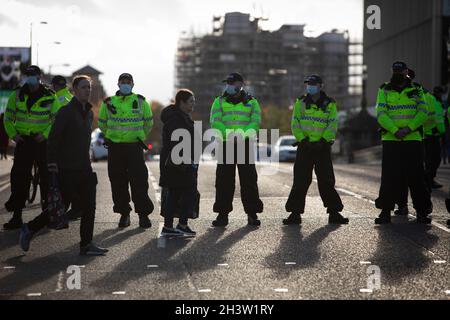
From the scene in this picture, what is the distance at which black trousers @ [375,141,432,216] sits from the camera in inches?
448

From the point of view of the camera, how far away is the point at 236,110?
11586mm

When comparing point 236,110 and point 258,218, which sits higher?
point 236,110

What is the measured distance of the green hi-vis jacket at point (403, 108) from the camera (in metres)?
11.3

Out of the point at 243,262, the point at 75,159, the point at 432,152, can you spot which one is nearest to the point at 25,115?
the point at 75,159

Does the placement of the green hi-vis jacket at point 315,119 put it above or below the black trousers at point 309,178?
above

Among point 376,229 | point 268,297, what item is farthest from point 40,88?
point 268,297

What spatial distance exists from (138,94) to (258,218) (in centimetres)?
238

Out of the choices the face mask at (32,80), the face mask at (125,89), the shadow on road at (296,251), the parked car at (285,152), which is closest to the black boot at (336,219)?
the shadow on road at (296,251)

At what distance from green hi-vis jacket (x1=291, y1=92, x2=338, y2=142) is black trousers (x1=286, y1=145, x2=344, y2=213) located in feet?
0.55

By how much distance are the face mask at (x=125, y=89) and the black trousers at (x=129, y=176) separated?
2.14 ft

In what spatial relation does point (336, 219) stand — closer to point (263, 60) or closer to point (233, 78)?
point (233, 78)

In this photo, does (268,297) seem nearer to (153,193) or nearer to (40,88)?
(40,88)

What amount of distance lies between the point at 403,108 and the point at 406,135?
336mm

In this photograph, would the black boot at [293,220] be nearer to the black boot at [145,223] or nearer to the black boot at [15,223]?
the black boot at [145,223]
